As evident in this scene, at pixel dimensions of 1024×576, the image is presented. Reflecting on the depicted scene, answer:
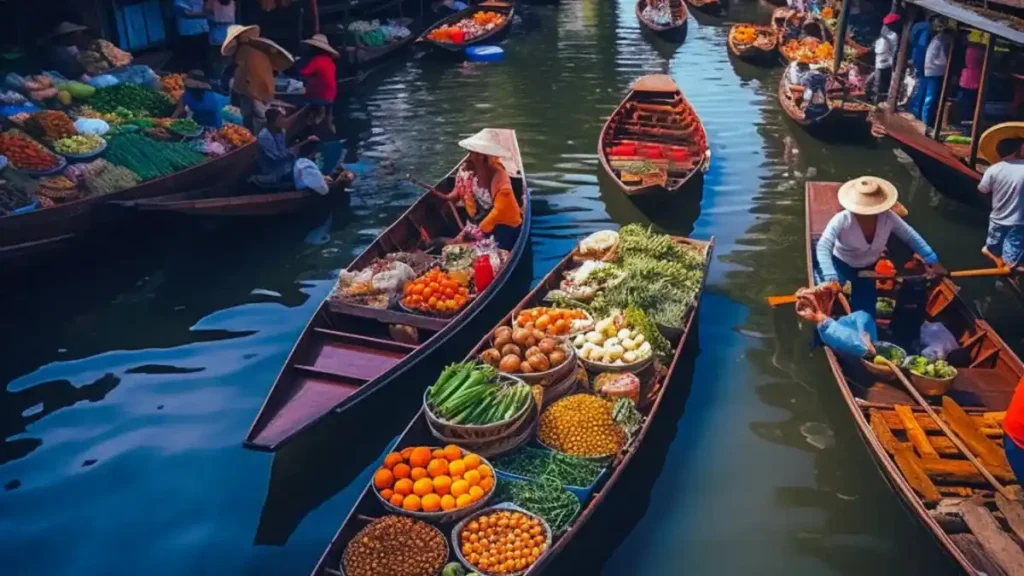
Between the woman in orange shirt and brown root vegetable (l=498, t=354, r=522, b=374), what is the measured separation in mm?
2966

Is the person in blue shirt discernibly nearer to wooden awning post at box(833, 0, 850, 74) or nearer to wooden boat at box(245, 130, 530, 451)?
wooden boat at box(245, 130, 530, 451)

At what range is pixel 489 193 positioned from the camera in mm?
9914

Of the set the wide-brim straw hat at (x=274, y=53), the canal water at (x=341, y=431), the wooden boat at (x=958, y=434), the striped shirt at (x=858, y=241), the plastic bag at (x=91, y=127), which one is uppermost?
the wide-brim straw hat at (x=274, y=53)

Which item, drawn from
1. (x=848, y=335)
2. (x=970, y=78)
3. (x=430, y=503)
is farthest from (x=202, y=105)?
(x=970, y=78)

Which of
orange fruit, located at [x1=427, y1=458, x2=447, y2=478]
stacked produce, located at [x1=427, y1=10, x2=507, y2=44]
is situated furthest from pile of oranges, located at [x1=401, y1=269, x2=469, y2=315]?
stacked produce, located at [x1=427, y1=10, x2=507, y2=44]

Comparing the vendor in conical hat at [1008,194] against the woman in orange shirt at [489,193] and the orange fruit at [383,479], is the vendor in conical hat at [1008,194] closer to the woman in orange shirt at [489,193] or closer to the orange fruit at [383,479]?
the woman in orange shirt at [489,193]

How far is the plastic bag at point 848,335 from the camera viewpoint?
7.07m

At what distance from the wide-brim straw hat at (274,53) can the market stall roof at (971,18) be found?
9891 millimetres

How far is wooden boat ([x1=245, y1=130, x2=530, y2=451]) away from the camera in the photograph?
664 cm

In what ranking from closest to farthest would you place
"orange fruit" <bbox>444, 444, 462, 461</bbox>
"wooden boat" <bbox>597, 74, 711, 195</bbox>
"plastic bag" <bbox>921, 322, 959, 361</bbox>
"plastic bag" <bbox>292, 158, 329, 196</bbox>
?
1. "orange fruit" <bbox>444, 444, 462, 461</bbox>
2. "plastic bag" <bbox>921, 322, 959, 361</bbox>
3. "plastic bag" <bbox>292, 158, 329, 196</bbox>
4. "wooden boat" <bbox>597, 74, 711, 195</bbox>

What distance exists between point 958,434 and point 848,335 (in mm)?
1174

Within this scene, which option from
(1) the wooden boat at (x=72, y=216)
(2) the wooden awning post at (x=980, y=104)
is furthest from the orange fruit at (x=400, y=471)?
(2) the wooden awning post at (x=980, y=104)

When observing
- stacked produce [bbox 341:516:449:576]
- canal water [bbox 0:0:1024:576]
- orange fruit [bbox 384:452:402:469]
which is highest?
orange fruit [bbox 384:452:402:469]

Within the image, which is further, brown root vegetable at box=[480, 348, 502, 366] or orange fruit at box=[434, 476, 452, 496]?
brown root vegetable at box=[480, 348, 502, 366]
